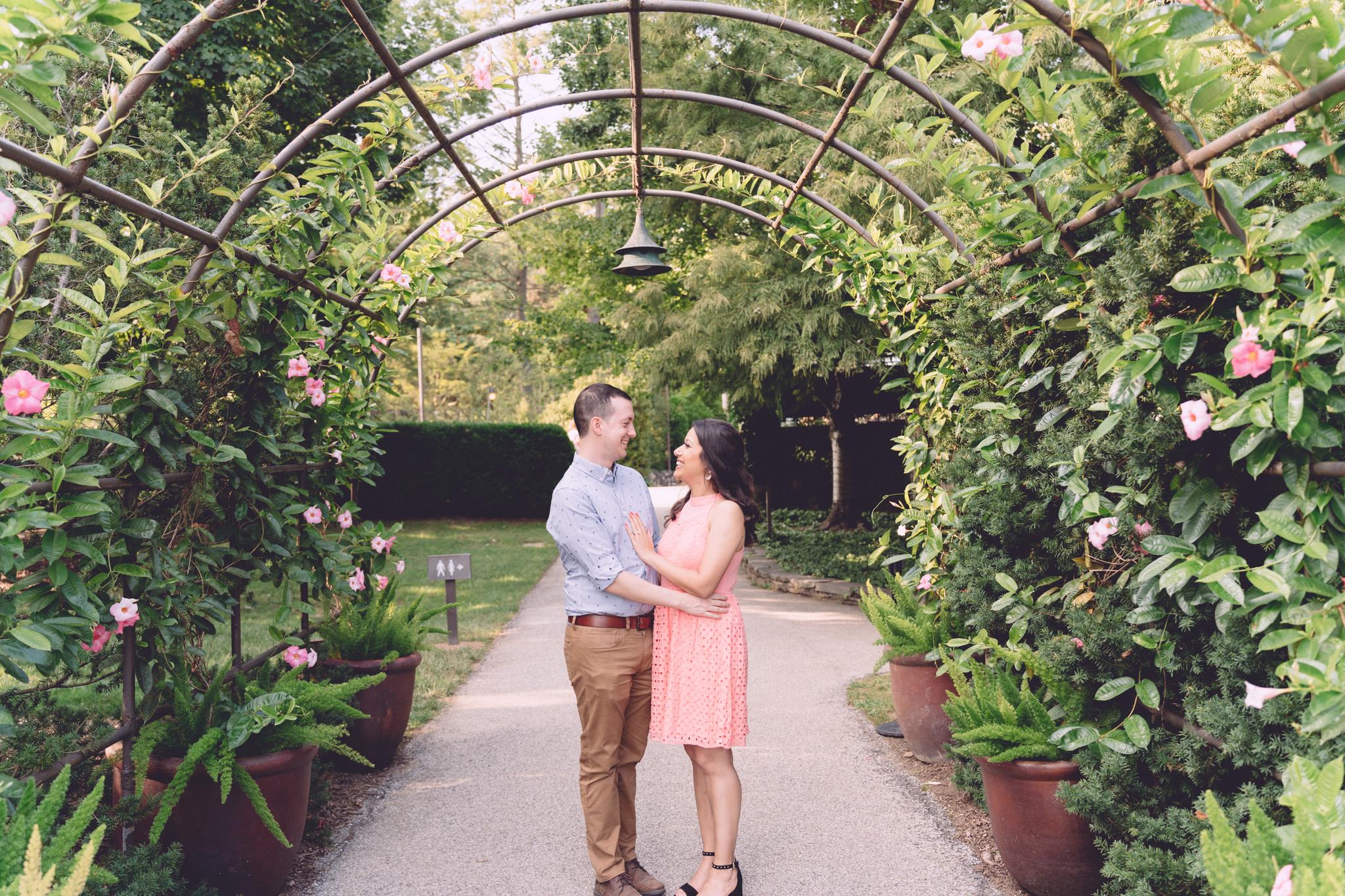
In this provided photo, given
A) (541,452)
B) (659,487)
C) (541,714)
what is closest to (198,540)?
(541,714)

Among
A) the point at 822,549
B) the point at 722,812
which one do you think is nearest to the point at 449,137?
the point at 722,812

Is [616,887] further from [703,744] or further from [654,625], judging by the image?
[654,625]

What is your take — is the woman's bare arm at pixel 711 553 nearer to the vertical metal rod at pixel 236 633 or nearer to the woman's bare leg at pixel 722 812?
the woman's bare leg at pixel 722 812

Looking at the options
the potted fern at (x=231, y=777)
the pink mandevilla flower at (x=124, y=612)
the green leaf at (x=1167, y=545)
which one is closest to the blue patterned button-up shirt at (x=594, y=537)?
the potted fern at (x=231, y=777)

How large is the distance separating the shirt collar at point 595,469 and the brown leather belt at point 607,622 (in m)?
0.46

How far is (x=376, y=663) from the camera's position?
423cm

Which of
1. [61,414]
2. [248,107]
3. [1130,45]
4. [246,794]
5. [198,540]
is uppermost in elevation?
[248,107]

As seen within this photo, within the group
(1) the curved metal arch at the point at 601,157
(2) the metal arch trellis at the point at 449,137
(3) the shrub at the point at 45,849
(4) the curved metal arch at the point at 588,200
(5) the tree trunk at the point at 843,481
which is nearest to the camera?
(3) the shrub at the point at 45,849

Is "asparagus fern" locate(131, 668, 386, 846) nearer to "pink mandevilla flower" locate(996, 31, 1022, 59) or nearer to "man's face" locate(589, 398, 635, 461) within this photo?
"man's face" locate(589, 398, 635, 461)

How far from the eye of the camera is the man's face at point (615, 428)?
10.1 ft

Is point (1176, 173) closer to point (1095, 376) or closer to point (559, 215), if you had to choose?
point (1095, 376)

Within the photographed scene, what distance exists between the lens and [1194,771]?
8.04 feet

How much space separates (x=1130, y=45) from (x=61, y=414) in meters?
2.76

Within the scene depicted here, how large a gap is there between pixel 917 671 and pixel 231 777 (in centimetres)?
303
